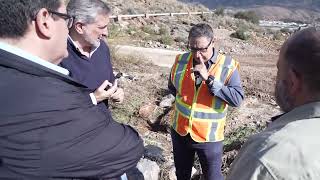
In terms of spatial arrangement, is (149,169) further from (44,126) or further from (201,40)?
(44,126)

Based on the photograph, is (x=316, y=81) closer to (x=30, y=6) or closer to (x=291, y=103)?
(x=291, y=103)

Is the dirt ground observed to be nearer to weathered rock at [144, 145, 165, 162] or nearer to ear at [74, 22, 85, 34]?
weathered rock at [144, 145, 165, 162]

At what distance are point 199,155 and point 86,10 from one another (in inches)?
57.5

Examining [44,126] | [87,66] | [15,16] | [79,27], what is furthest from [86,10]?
[44,126]

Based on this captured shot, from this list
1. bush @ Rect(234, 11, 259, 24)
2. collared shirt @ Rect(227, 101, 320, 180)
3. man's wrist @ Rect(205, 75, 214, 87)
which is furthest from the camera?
bush @ Rect(234, 11, 259, 24)

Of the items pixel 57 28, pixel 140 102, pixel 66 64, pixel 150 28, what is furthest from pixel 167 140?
pixel 150 28

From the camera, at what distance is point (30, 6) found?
67.0 inches

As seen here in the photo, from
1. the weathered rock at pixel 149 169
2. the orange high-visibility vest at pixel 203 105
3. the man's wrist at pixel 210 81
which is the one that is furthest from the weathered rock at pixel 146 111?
the man's wrist at pixel 210 81

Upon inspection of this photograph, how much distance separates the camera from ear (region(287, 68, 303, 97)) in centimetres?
158

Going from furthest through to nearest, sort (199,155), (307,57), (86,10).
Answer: (199,155)
(86,10)
(307,57)

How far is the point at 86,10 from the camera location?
2.97m

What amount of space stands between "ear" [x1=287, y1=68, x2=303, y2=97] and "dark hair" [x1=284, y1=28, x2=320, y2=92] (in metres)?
0.01

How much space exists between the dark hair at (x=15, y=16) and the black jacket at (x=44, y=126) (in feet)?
0.39

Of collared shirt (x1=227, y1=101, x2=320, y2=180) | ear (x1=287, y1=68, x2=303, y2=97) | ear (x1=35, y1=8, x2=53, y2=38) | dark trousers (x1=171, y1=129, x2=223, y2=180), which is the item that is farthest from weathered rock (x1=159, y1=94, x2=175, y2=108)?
collared shirt (x1=227, y1=101, x2=320, y2=180)
